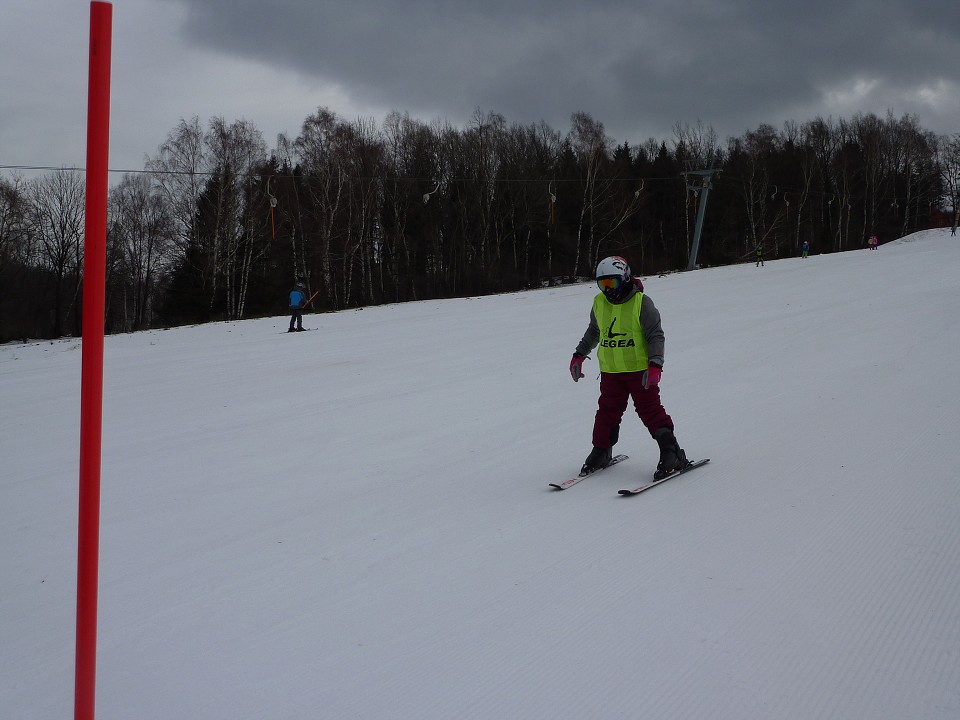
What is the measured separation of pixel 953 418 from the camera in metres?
7.58

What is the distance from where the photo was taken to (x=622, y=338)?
6.18 meters

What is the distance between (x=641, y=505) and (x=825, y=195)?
73.6m

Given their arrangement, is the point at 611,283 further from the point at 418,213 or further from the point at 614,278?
the point at 418,213

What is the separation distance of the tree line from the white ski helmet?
82.9ft

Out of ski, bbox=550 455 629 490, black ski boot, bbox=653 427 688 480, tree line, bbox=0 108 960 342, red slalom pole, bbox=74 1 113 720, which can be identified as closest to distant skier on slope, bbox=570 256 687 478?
black ski boot, bbox=653 427 688 480

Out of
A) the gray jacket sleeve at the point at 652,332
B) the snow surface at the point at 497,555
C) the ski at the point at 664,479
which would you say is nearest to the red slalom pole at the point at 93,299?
the snow surface at the point at 497,555

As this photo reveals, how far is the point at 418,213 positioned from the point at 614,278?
46.5m

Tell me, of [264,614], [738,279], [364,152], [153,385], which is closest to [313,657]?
[264,614]

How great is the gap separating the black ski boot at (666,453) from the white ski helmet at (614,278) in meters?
1.15

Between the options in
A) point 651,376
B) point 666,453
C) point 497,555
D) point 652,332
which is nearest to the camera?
point 497,555

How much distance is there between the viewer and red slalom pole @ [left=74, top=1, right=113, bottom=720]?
2.24m

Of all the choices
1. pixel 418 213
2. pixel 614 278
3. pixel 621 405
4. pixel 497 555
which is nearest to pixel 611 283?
pixel 614 278

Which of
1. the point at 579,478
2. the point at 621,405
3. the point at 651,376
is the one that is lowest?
the point at 579,478

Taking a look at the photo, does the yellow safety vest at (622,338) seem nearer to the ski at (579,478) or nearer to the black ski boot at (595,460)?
the black ski boot at (595,460)
